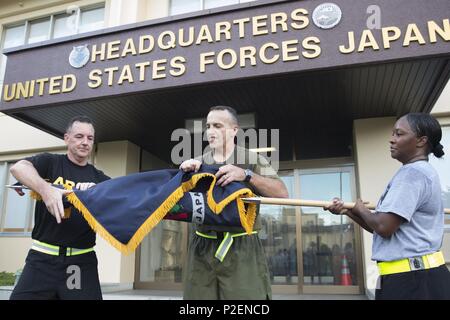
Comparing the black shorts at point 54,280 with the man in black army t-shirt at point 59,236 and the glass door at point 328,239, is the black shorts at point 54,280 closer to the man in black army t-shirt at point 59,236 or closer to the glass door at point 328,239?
the man in black army t-shirt at point 59,236

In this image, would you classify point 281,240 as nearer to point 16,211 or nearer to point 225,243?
point 225,243

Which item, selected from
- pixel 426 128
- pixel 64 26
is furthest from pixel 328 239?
pixel 64 26

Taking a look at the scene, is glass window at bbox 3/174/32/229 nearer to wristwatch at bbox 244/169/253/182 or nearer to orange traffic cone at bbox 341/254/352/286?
orange traffic cone at bbox 341/254/352/286

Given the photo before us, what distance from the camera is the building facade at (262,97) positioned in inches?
181

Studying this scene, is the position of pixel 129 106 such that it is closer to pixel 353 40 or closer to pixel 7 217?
pixel 353 40

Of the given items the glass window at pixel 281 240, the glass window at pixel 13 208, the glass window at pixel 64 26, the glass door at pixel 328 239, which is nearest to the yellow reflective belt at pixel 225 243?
the glass window at pixel 281 240

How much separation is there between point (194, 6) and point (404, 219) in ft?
24.6

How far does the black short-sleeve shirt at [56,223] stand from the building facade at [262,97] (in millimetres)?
2739

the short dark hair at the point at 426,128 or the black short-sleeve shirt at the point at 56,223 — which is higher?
the short dark hair at the point at 426,128

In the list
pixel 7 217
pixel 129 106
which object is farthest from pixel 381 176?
pixel 7 217

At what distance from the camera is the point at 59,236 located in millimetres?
2482

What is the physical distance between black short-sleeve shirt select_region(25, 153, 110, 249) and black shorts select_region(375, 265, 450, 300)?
1.94 metres

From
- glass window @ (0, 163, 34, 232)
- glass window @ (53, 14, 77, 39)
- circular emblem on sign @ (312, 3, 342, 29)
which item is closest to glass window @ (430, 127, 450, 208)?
circular emblem on sign @ (312, 3, 342, 29)

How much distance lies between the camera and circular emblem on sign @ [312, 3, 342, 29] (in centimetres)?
463
